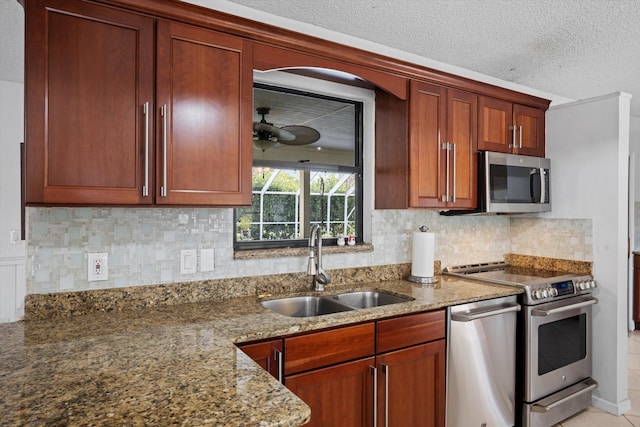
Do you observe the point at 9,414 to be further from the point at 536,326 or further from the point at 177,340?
the point at 536,326

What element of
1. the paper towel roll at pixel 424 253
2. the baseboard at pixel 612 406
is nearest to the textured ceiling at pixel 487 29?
the paper towel roll at pixel 424 253

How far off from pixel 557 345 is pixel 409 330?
4.24ft

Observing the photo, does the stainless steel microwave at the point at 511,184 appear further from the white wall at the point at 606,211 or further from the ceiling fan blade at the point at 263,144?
the ceiling fan blade at the point at 263,144

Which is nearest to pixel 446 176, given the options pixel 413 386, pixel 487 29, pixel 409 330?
pixel 487 29

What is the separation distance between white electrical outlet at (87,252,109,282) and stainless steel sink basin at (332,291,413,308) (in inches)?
47.9

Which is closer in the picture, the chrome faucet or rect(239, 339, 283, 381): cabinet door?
rect(239, 339, 283, 381): cabinet door

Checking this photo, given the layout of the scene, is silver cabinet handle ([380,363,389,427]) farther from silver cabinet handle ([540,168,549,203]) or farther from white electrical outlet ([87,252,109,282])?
silver cabinet handle ([540,168,549,203])

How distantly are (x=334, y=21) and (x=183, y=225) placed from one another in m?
1.39

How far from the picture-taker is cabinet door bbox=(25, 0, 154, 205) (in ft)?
5.14

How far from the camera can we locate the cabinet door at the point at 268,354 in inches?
65.7

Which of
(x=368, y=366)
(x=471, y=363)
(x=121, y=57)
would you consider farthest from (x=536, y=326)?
(x=121, y=57)

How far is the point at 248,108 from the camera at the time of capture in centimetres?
200

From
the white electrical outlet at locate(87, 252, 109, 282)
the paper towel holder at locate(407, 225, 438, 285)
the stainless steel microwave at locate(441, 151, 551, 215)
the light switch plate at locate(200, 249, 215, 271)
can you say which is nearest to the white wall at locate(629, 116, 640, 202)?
the stainless steel microwave at locate(441, 151, 551, 215)

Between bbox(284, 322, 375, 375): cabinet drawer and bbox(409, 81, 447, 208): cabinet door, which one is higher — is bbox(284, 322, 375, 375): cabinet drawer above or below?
below
